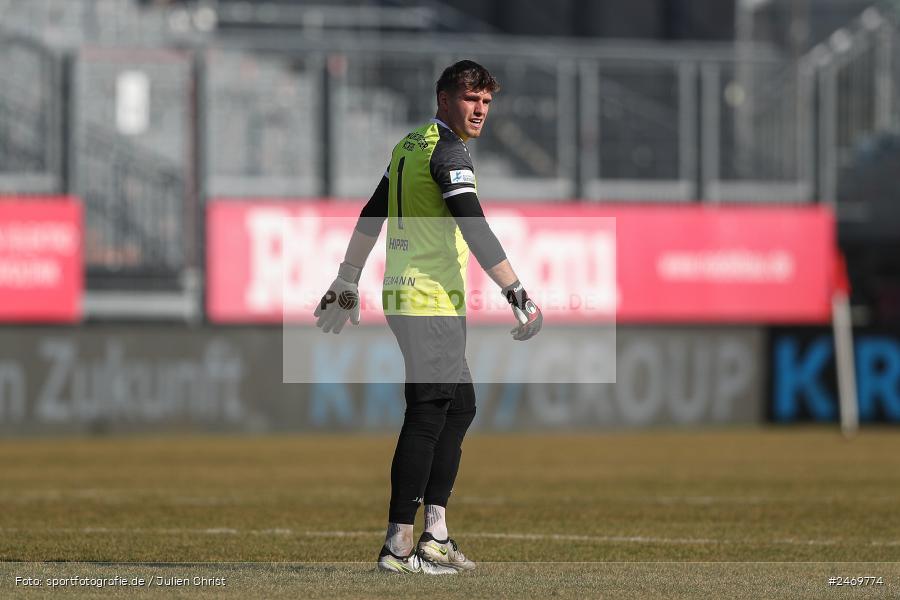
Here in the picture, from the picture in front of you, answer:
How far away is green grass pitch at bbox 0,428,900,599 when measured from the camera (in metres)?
7.18

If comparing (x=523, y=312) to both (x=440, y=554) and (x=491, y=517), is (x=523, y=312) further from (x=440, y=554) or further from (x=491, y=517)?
(x=491, y=517)

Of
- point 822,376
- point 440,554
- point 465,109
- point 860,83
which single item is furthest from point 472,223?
point 860,83

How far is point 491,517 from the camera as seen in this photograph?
10922mm

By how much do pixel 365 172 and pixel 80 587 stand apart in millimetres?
17865

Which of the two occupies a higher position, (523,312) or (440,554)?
(523,312)

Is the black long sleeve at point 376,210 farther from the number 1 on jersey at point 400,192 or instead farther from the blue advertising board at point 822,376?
the blue advertising board at point 822,376

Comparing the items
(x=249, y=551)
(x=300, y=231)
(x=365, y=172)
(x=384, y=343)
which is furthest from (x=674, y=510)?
(x=365, y=172)

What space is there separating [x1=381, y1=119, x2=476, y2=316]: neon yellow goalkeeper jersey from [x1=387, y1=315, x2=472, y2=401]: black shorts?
0.15 feet

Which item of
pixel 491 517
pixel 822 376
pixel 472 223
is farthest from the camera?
pixel 822 376

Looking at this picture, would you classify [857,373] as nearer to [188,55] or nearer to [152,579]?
[188,55]

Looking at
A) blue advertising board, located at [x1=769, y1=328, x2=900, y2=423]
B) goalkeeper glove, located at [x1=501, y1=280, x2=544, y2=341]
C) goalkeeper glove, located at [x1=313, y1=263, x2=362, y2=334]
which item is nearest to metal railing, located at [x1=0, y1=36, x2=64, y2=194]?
blue advertising board, located at [x1=769, y1=328, x2=900, y2=423]

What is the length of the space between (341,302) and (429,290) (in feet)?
1.61

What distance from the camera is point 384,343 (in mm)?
21438

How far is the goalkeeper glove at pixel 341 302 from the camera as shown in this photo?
7.83 m
